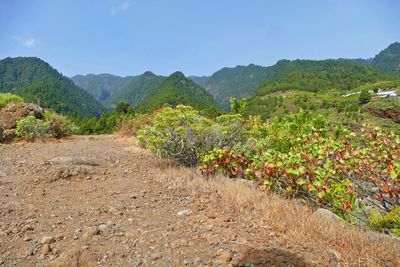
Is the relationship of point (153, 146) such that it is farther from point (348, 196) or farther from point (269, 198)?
point (348, 196)

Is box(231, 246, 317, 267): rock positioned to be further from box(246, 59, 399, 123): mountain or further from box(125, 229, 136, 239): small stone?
box(246, 59, 399, 123): mountain

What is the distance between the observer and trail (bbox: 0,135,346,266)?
10.6 feet

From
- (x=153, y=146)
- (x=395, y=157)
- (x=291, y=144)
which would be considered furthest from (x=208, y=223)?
(x=291, y=144)

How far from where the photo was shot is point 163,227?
3.95m

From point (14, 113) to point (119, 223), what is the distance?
35.5ft

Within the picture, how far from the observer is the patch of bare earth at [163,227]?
10.5ft

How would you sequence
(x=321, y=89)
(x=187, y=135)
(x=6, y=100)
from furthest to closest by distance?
(x=321, y=89), (x=6, y=100), (x=187, y=135)

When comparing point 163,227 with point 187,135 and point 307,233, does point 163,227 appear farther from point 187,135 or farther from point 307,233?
point 187,135

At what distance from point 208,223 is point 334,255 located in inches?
53.6

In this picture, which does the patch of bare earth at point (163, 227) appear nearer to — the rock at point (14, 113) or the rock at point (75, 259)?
the rock at point (75, 259)

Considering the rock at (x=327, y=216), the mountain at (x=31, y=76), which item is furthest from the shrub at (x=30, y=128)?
the mountain at (x=31, y=76)

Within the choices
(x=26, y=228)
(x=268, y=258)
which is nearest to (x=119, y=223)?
(x=26, y=228)

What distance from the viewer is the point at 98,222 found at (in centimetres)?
409

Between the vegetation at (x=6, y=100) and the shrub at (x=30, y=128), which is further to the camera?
the vegetation at (x=6, y=100)
